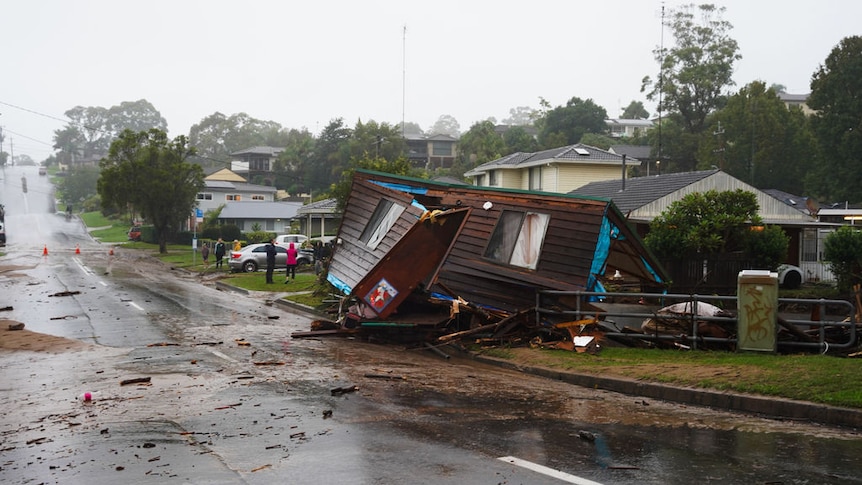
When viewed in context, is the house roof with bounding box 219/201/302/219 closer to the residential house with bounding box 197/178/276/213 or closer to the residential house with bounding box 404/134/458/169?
the residential house with bounding box 197/178/276/213

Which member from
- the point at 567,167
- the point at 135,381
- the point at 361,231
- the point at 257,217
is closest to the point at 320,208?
the point at 567,167

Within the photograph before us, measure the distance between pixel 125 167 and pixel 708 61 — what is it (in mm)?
58278

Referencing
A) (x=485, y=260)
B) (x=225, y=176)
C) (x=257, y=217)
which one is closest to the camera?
(x=485, y=260)

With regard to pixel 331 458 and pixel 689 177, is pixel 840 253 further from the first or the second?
pixel 331 458

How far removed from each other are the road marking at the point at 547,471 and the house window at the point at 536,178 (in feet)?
141

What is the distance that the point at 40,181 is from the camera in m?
163

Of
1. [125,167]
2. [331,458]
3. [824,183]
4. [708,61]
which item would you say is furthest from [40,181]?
[331,458]

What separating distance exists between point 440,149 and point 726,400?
3691 inches

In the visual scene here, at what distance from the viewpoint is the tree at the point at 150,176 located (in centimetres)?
5800

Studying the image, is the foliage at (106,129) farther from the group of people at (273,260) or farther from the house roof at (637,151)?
the group of people at (273,260)

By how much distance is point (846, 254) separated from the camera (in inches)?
1005

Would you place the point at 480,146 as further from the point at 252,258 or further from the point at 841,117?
the point at 252,258

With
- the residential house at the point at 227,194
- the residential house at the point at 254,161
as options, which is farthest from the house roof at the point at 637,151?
the residential house at the point at 254,161

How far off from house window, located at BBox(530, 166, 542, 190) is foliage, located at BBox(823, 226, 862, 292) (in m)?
24.4
